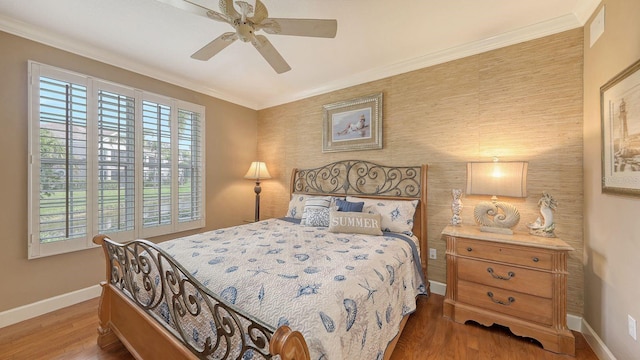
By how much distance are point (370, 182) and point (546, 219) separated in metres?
1.71

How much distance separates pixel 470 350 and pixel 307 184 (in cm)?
265

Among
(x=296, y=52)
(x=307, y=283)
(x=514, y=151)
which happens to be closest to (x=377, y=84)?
(x=296, y=52)

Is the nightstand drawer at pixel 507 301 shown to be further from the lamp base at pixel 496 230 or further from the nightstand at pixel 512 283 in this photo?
the lamp base at pixel 496 230

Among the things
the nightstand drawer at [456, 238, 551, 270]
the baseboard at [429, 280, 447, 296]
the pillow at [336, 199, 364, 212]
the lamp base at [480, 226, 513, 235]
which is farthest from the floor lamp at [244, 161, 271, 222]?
the lamp base at [480, 226, 513, 235]

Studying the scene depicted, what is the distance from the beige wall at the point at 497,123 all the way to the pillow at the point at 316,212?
0.79 m

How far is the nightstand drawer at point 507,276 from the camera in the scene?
1812 millimetres

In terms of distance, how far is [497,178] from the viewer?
2.13 meters

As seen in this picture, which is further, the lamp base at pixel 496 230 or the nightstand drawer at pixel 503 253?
the lamp base at pixel 496 230

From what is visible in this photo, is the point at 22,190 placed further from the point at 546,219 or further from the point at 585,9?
the point at 585,9

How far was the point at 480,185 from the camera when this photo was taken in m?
2.20

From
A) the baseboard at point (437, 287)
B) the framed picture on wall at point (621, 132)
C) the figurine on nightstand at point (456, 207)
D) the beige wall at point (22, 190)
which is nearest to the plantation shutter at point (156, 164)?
the beige wall at point (22, 190)

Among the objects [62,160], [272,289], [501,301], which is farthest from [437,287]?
[62,160]

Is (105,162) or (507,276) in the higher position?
(105,162)

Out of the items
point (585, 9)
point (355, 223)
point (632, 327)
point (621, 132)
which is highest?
point (585, 9)
